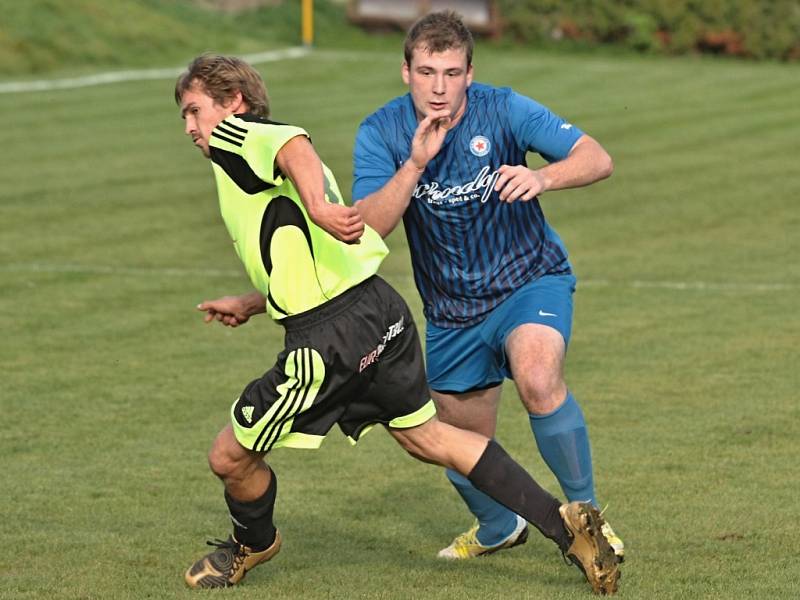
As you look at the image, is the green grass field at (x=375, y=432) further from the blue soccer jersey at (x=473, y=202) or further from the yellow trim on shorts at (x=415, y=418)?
the blue soccer jersey at (x=473, y=202)

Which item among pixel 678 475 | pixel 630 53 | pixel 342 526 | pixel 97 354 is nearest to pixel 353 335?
pixel 342 526

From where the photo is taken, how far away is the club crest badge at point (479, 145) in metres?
6.82

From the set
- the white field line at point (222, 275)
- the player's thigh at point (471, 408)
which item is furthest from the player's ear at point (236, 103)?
the white field line at point (222, 275)

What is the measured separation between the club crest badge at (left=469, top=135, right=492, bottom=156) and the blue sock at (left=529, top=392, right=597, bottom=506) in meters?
1.06

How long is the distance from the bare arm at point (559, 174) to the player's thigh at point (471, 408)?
1169mm

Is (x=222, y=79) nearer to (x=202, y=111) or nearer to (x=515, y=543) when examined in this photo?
→ (x=202, y=111)

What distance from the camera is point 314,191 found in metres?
5.73

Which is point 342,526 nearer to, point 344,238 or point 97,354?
point 344,238

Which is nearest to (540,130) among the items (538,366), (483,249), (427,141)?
(483,249)

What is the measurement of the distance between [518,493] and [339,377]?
0.84m

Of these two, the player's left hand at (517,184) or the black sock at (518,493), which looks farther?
the black sock at (518,493)

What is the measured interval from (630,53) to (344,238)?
108 feet

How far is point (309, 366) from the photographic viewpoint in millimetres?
6020

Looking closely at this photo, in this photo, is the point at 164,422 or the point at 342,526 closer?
the point at 342,526
